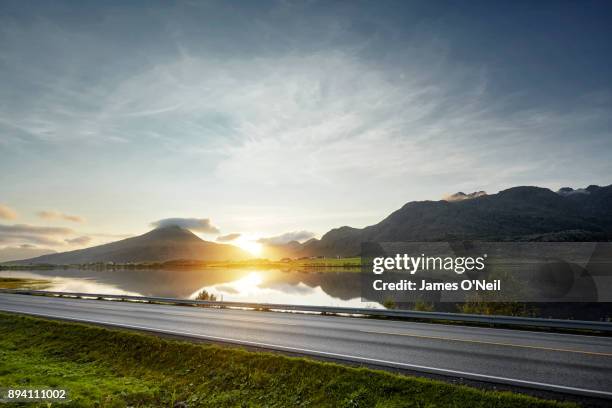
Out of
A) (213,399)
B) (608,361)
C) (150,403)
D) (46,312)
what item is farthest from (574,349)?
(46,312)

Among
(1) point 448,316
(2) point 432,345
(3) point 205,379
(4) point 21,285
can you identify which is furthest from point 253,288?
(3) point 205,379

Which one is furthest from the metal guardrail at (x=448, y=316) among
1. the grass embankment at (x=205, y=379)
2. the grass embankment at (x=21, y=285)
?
Answer: the grass embankment at (x=21, y=285)

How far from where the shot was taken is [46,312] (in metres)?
25.9

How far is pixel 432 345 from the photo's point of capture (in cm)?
1401

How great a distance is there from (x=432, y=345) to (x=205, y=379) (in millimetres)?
7451

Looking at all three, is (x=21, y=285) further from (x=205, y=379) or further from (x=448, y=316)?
(x=448, y=316)

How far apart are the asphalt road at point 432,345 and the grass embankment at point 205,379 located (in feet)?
3.82

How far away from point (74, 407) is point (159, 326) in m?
8.62

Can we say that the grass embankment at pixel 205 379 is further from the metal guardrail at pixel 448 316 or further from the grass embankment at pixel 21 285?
the grass embankment at pixel 21 285

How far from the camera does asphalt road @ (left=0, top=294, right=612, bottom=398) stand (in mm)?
10375

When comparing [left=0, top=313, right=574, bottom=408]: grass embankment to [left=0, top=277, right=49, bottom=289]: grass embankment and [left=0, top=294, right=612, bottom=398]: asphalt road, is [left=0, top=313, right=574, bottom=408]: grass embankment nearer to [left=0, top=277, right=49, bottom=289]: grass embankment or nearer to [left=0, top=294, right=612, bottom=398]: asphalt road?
[left=0, top=294, right=612, bottom=398]: asphalt road

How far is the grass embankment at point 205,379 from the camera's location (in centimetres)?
959

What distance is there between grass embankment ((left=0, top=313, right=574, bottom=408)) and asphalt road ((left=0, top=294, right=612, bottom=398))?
1.16 meters

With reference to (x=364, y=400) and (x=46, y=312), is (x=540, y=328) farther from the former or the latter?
(x=46, y=312)
